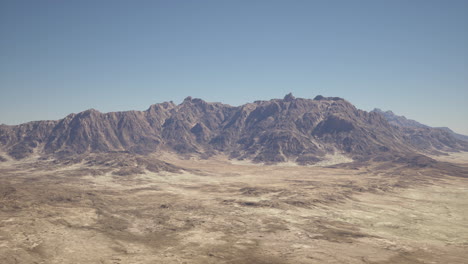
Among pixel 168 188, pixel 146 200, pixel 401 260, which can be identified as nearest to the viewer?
pixel 401 260

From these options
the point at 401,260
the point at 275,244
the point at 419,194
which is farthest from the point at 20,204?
the point at 419,194

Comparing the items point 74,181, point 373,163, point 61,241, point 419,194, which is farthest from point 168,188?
point 373,163

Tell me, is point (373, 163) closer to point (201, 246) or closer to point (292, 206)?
point (292, 206)

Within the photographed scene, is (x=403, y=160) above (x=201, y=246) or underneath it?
above

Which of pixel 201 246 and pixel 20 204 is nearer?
pixel 201 246

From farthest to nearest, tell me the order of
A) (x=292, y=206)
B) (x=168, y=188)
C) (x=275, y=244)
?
(x=168, y=188) → (x=292, y=206) → (x=275, y=244)

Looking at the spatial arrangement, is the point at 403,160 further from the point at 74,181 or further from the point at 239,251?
the point at 74,181
